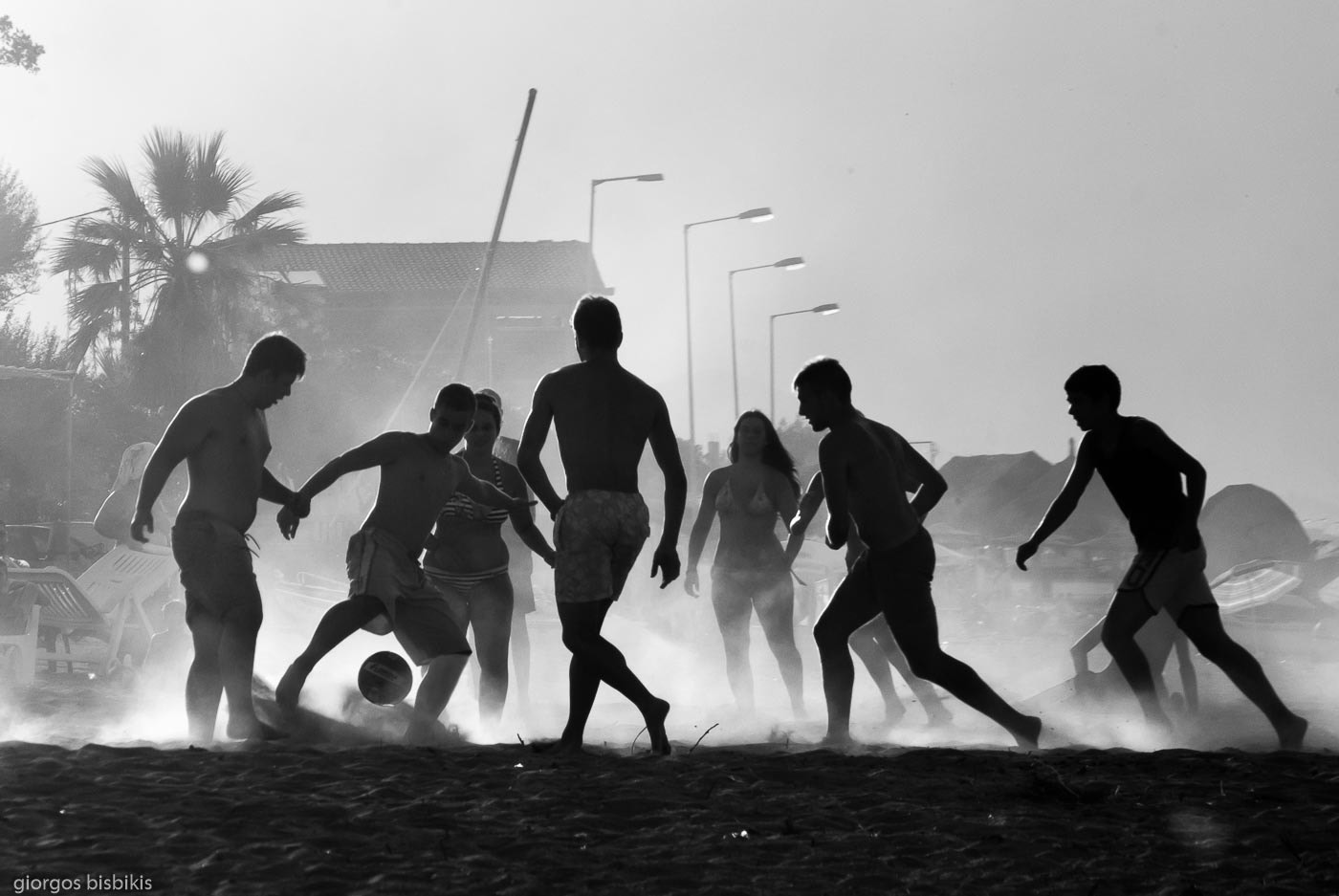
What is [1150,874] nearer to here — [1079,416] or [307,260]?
[1079,416]

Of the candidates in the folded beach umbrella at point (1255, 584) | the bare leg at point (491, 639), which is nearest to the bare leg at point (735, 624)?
the bare leg at point (491, 639)

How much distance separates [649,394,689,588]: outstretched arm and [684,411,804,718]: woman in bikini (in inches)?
103

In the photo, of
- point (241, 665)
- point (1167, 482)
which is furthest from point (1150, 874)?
point (241, 665)

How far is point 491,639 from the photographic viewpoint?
8.08m

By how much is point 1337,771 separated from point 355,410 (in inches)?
1618

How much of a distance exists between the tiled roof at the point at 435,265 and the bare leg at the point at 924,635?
6871 cm

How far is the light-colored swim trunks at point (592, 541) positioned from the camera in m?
6.46

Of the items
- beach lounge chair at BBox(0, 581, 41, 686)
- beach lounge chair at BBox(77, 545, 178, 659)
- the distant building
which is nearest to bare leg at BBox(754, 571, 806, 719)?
beach lounge chair at BBox(77, 545, 178, 659)

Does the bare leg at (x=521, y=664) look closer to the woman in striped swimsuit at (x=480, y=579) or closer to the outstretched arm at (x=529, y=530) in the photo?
the woman in striped swimsuit at (x=480, y=579)

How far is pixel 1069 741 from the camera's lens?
7.47 metres

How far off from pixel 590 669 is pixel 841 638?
1.28 m

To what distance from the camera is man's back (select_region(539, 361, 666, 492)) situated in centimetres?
656

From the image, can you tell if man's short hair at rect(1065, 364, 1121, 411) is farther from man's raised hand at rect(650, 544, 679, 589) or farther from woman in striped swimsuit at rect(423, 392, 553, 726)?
woman in striped swimsuit at rect(423, 392, 553, 726)

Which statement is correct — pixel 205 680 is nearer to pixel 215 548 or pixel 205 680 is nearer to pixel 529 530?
pixel 215 548
